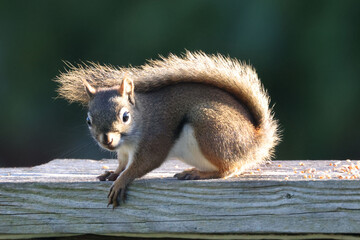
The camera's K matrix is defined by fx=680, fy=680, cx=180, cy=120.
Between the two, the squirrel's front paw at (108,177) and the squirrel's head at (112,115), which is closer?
the squirrel's head at (112,115)

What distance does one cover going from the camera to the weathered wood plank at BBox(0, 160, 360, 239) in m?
1.77

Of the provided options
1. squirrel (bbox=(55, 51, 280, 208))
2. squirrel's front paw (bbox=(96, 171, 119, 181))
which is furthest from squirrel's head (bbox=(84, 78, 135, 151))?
squirrel's front paw (bbox=(96, 171, 119, 181))

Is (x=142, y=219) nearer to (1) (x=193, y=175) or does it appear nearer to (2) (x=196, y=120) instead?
(1) (x=193, y=175)

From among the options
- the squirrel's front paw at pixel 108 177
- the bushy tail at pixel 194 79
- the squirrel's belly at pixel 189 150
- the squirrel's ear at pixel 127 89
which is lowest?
the squirrel's front paw at pixel 108 177

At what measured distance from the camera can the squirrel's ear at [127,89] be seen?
201 cm

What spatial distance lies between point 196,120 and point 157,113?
0.12m

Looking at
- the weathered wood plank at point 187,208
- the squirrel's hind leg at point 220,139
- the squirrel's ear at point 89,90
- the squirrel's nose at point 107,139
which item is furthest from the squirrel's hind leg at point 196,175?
the squirrel's ear at point 89,90

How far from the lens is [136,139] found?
6.66 feet

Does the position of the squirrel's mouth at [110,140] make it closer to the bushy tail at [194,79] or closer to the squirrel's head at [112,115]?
the squirrel's head at [112,115]

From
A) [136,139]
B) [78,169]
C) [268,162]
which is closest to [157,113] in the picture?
[136,139]

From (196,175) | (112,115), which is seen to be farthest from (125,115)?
(196,175)

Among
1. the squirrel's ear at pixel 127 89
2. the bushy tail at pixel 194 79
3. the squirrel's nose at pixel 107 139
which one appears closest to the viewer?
the squirrel's nose at pixel 107 139

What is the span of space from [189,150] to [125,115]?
0.24 meters

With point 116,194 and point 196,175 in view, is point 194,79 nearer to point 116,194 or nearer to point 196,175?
point 196,175
